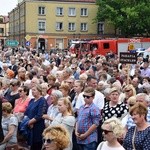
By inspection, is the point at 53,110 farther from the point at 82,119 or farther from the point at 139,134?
the point at 139,134

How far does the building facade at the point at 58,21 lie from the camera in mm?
66875

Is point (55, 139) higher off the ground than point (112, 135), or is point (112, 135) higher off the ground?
point (55, 139)

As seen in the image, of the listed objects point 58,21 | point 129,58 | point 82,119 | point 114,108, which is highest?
point 58,21

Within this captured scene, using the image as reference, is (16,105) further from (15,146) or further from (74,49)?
(74,49)

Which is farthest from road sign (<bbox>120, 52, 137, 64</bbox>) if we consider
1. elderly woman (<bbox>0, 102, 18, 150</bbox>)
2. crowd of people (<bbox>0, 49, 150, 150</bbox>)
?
elderly woman (<bbox>0, 102, 18, 150</bbox>)

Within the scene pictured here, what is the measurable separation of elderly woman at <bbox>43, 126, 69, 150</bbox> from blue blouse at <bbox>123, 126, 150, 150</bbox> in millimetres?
1333

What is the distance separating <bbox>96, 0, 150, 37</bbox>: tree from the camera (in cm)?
5881

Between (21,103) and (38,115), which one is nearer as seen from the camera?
(38,115)

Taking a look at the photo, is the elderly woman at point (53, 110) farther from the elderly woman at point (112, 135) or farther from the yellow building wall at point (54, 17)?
the yellow building wall at point (54, 17)

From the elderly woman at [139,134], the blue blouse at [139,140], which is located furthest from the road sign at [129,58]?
the blue blouse at [139,140]

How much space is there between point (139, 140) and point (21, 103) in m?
3.93

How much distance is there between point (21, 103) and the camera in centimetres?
911

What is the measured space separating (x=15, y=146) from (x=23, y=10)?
62.9 m

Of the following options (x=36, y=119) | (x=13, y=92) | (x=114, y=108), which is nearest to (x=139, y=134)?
(x=114, y=108)
